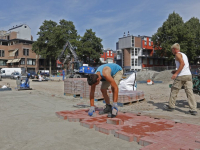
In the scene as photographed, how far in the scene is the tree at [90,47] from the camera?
55.2m

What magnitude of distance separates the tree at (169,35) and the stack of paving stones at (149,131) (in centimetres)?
4012

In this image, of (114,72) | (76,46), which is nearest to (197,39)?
(76,46)

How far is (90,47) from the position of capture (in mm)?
55562

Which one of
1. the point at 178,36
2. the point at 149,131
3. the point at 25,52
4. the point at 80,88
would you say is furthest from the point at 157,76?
the point at 25,52

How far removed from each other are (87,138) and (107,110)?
2.02m

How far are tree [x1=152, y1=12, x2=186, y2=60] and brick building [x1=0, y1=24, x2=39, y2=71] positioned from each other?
3859 centimetres

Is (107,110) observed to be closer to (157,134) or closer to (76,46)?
(157,134)

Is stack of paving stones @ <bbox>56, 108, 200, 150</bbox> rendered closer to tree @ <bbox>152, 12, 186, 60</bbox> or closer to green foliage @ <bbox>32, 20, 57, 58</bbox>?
tree @ <bbox>152, 12, 186, 60</bbox>

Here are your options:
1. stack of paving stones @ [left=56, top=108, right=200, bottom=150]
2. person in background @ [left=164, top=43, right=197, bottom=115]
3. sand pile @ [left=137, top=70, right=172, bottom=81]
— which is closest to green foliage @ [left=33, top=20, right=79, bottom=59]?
sand pile @ [left=137, top=70, right=172, bottom=81]

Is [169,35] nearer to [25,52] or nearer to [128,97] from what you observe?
[128,97]

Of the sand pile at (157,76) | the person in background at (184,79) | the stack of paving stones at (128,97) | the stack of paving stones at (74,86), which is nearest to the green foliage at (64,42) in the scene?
the sand pile at (157,76)

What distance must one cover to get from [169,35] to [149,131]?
43190 millimetres

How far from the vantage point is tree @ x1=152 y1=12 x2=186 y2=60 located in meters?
42.4

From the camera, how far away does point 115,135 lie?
4230mm
